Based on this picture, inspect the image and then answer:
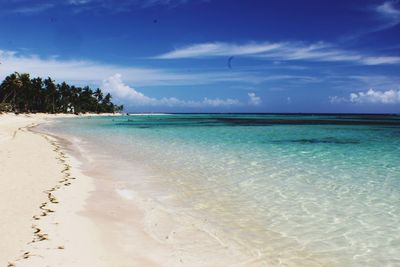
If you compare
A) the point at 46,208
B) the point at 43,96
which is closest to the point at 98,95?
the point at 43,96

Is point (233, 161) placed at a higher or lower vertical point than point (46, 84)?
lower

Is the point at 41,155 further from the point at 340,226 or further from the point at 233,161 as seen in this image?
the point at 340,226

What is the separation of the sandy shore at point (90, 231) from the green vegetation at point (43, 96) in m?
77.9

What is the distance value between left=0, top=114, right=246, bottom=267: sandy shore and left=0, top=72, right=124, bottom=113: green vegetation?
256 ft

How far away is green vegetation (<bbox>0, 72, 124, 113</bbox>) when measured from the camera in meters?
104

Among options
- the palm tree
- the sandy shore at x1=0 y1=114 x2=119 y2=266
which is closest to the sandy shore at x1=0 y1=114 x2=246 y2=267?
the sandy shore at x1=0 y1=114 x2=119 y2=266

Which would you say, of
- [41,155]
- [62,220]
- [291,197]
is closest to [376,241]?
[291,197]

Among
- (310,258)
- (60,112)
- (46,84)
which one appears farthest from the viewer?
(60,112)

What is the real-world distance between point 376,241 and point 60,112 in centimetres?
15335

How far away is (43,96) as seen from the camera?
12975cm

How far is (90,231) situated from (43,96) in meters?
134

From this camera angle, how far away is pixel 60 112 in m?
148

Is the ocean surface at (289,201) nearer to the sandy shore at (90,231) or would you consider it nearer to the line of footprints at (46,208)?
the sandy shore at (90,231)

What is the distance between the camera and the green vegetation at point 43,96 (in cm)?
10394
